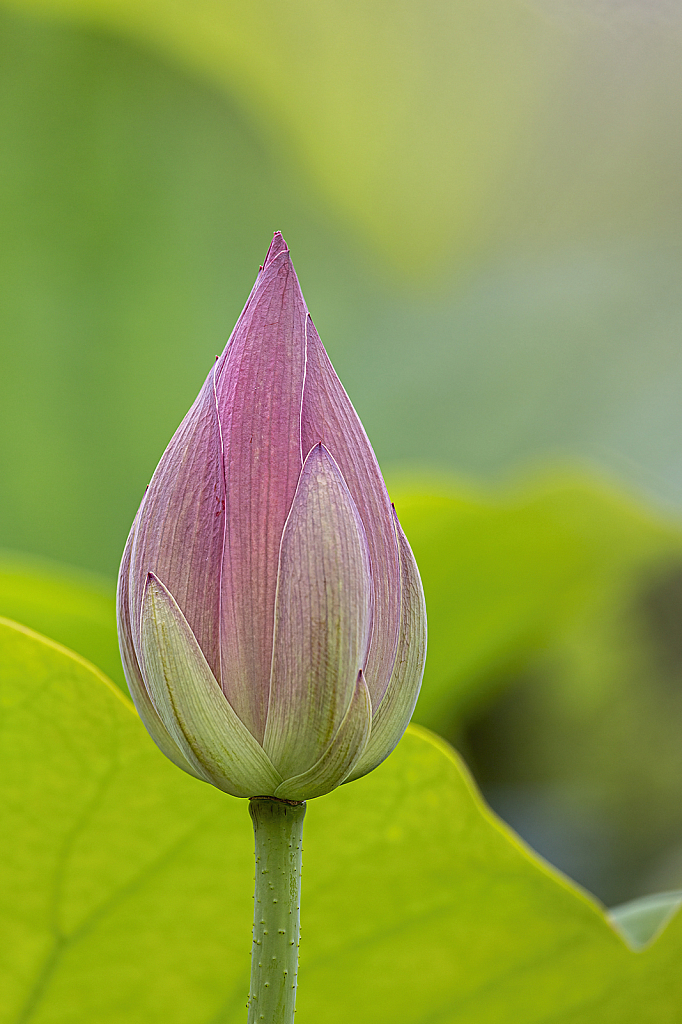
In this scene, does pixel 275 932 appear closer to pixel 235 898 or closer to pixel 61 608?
pixel 235 898

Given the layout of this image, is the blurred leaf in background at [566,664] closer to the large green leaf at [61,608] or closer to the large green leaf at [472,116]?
the large green leaf at [61,608]

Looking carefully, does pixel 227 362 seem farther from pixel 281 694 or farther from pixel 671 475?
pixel 671 475

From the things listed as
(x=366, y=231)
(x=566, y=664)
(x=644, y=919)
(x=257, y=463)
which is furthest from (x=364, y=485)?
(x=366, y=231)

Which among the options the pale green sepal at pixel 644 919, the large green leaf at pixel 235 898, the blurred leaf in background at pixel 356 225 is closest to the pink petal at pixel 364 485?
the large green leaf at pixel 235 898

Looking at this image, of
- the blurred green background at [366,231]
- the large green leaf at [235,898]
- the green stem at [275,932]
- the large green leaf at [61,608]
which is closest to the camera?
the green stem at [275,932]

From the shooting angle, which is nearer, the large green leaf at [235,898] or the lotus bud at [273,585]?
the lotus bud at [273,585]

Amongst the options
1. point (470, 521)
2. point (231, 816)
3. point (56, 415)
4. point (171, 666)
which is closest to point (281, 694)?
point (171, 666)
